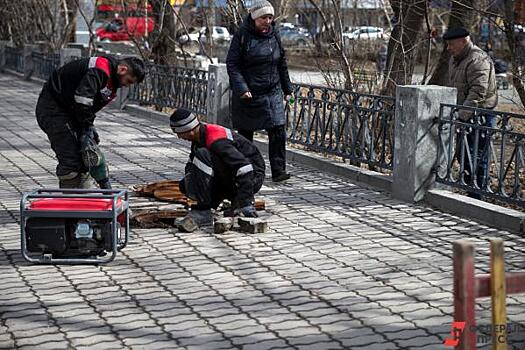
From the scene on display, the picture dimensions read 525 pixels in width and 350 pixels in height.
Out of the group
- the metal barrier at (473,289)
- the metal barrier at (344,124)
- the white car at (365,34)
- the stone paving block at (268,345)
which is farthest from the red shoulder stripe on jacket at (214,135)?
the white car at (365,34)

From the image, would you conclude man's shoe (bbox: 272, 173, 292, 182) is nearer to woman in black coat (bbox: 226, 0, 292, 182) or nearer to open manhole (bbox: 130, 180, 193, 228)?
woman in black coat (bbox: 226, 0, 292, 182)

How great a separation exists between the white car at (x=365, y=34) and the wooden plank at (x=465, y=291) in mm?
10992

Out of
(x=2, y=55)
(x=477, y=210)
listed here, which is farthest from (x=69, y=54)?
(x=477, y=210)

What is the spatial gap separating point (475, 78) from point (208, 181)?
2.94 meters

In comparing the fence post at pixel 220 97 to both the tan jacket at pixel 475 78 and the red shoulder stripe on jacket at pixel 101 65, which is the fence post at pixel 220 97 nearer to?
the tan jacket at pixel 475 78

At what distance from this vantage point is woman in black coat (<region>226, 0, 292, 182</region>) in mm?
11109

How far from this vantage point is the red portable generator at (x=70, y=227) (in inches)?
302

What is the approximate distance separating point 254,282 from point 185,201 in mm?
2921

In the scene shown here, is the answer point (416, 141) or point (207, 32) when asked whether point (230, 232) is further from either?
point (207, 32)

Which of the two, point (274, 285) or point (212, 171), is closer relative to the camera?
point (274, 285)

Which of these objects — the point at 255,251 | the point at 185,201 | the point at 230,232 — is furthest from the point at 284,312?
the point at 185,201

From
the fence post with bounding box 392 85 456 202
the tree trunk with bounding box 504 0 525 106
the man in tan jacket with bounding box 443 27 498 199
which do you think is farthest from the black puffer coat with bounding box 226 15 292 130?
the tree trunk with bounding box 504 0 525 106

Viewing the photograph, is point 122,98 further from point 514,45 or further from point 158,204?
point 158,204

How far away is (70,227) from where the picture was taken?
7770 millimetres
